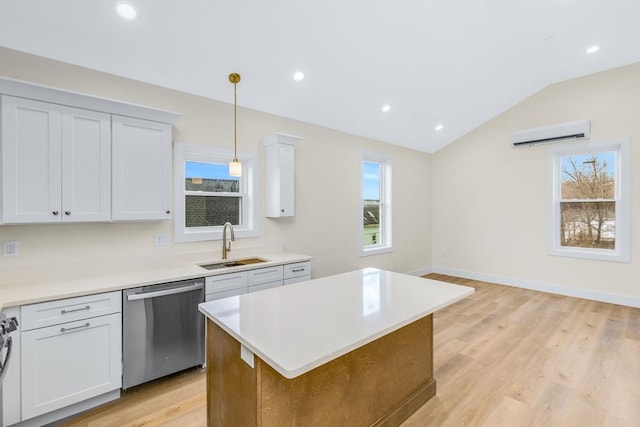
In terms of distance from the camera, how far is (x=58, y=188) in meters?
2.13

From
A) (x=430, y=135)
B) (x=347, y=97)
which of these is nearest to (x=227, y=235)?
(x=347, y=97)

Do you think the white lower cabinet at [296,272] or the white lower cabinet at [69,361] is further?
the white lower cabinet at [296,272]

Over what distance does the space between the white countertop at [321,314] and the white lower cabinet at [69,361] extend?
1.01 metres

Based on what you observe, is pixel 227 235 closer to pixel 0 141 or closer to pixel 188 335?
pixel 188 335

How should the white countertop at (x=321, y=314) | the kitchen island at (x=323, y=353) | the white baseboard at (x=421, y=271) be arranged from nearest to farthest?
the white countertop at (x=321, y=314)
the kitchen island at (x=323, y=353)
the white baseboard at (x=421, y=271)

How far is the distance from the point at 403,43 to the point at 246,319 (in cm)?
310

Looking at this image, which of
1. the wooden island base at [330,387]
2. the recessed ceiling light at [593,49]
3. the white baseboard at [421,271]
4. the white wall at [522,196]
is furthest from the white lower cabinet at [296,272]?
the recessed ceiling light at [593,49]

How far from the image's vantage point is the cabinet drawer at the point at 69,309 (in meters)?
1.83

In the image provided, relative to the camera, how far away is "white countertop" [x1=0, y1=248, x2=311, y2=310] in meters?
1.95

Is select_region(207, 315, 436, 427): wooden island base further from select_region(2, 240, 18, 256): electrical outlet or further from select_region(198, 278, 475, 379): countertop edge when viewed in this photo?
select_region(2, 240, 18, 256): electrical outlet

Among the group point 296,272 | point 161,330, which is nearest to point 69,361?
point 161,330

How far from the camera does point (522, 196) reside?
198 inches

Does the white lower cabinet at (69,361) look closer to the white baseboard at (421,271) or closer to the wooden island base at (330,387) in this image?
the wooden island base at (330,387)

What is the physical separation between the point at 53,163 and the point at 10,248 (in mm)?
718
